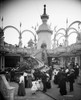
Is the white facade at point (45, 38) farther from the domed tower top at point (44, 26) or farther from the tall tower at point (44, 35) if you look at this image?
the domed tower top at point (44, 26)

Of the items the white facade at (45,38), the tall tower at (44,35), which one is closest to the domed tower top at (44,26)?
the tall tower at (44,35)

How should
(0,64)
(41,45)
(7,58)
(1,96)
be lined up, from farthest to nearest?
(41,45) < (7,58) < (0,64) < (1,96)

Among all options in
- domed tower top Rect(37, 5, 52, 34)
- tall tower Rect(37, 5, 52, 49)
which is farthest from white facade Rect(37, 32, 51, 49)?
domed tower top Rect(37, 5, 52, 34)

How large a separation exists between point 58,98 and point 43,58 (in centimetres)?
1671

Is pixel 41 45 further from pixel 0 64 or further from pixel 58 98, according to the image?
pixel 58 98

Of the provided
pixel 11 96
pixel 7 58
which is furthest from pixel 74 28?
pixel 11 96

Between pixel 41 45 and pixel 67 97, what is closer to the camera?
pixel 67 97

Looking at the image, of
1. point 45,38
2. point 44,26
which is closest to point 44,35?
point 45,38

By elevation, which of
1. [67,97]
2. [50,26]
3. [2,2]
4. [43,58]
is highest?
[50,26]

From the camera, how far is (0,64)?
2008 centimetres

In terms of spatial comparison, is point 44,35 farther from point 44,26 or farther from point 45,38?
point 44,26

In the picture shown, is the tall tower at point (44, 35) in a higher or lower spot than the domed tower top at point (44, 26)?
lower

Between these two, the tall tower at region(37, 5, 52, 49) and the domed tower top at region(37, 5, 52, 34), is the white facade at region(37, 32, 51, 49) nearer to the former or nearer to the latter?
the tall tower at region(37, 5, 52, 49)

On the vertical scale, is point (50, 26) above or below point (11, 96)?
above
